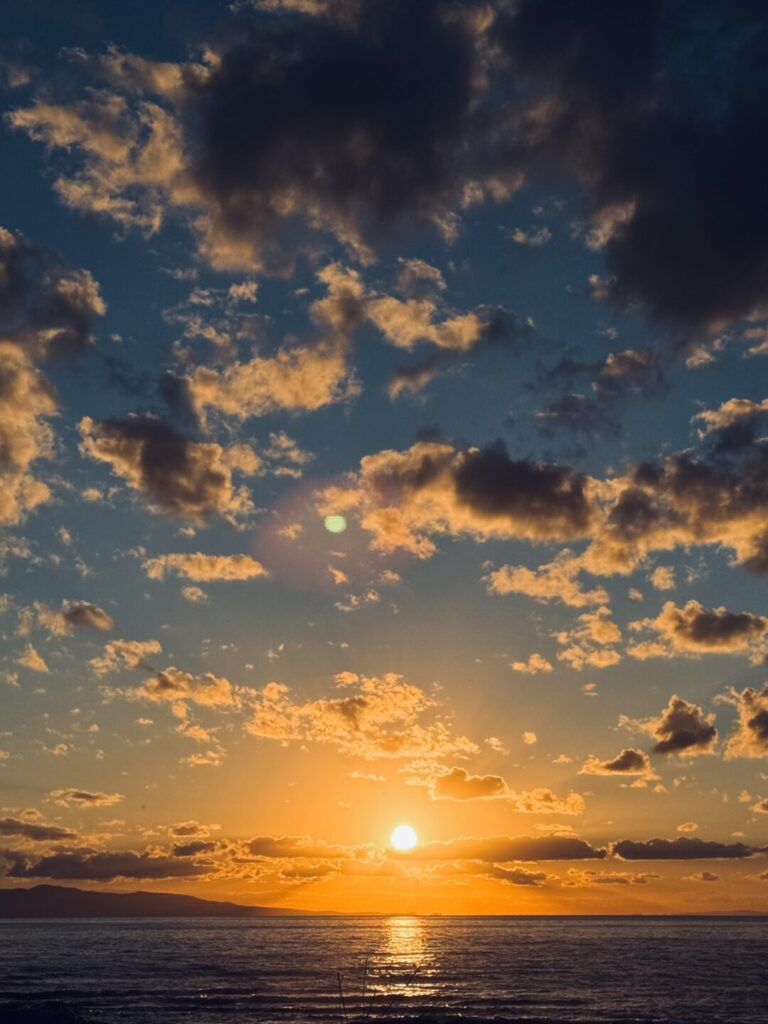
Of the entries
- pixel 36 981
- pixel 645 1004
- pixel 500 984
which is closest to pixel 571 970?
pixel 500 984

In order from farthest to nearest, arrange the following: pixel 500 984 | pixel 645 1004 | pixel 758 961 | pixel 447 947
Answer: pixel 447 947 < pixel 758 961 < pixel 500 984 < pixel 645 1004

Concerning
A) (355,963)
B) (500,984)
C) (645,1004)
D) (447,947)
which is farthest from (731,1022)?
(447,947)

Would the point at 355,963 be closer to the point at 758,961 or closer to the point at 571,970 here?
the point at 571,970

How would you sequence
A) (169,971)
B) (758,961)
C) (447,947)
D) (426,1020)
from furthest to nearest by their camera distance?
1. (447,947)
2. (758,961)
3. (169,971)
4. (426,1020)

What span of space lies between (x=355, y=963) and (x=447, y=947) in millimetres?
54418

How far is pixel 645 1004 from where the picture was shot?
84562mm

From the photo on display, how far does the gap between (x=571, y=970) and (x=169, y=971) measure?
182ft

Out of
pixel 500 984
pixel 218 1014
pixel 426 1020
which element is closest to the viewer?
pixel 426 1020

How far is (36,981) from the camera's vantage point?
4082 inches

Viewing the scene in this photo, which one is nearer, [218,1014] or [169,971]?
[218,1014]

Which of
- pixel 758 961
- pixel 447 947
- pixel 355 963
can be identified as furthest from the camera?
pixel 447 947

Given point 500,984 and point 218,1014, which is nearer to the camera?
point 218,1014

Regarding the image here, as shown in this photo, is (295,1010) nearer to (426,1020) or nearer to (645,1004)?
(426,1020)

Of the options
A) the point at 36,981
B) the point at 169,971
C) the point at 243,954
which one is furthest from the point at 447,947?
the point at 36,981
